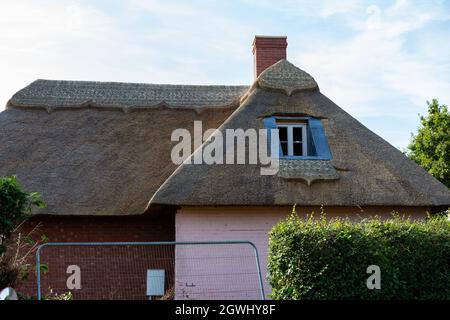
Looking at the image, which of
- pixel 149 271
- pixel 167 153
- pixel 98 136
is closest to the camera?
pixel 149 271

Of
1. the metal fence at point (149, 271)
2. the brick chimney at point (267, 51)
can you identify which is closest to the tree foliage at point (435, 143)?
the brick chimney at point (267, 51)

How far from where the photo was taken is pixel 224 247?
1297 centimetres

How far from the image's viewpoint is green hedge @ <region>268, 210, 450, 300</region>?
937cm

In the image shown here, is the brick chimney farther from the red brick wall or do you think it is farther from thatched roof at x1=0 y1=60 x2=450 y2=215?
the red brick wall

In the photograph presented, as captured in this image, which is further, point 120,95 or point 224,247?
point 120,95

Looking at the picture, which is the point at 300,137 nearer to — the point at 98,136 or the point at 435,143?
the point at 98,136

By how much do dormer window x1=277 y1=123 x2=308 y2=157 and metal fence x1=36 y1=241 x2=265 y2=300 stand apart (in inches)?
121

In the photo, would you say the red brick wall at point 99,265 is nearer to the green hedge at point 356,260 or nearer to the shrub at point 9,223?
the shrub at point 9,223

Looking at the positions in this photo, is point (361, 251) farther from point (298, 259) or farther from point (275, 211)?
point (275, 211)

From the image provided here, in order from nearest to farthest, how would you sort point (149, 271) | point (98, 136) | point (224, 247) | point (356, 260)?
point (356, 260), point (224, 247), point (149, 271), point (98, 136)

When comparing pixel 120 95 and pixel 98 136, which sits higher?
pixel 120 95

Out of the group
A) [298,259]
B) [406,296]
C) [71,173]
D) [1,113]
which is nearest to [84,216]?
[71,173]

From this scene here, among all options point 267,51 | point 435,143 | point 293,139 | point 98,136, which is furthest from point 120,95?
point 435,143

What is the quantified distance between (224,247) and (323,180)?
2.76 m
